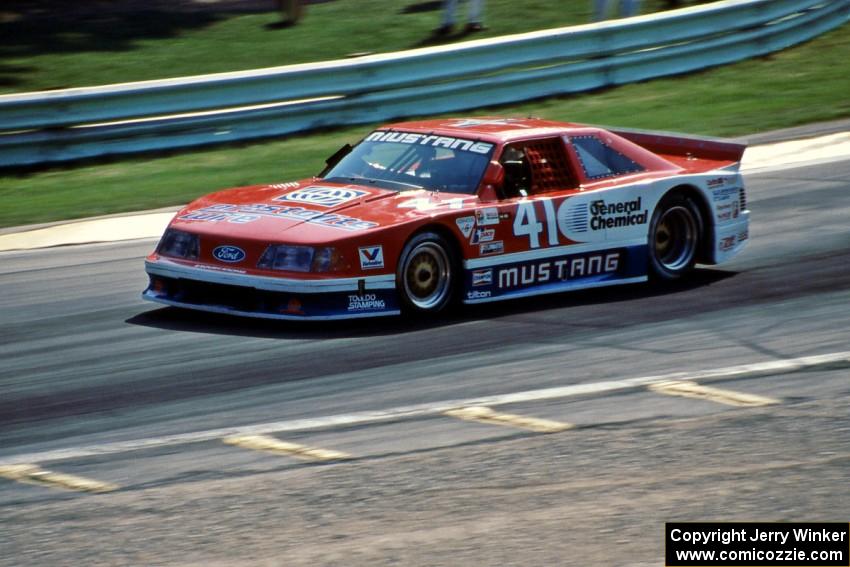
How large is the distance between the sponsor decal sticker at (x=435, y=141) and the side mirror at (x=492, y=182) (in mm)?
155

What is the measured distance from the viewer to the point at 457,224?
8.99m

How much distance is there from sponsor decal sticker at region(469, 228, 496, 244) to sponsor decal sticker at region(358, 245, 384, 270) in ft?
2.47

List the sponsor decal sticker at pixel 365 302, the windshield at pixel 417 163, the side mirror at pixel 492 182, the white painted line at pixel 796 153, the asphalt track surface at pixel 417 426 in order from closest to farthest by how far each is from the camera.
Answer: the asphalt track surface at pixel 417 426 < the sponsor decal sticker at pixel 365 302 < the side mirror at pixel 492 182 < the windshield at pixel 417 163 < the white painted line at pixel 796 153

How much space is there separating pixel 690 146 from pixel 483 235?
2730 mm

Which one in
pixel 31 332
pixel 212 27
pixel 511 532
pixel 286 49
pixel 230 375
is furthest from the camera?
pixel 212 27

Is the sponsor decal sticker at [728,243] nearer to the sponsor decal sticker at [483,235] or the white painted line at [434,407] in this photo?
the sponsor decal sticker at [483,235]

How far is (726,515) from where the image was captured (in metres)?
5.38

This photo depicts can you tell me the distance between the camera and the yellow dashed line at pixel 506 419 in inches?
265

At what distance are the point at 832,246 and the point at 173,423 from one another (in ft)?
22.2

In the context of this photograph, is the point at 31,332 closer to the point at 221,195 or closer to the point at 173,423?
the point at 221,195

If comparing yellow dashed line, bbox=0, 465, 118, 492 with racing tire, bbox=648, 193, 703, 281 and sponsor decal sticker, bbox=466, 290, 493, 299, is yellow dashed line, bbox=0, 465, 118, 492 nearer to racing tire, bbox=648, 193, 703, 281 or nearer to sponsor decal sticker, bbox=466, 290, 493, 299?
sponsor decal sticker, bbox=466, 290, 493, 299

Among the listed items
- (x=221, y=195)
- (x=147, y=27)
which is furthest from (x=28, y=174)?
(x=147, y=27)

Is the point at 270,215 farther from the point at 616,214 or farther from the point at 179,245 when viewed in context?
the point at 616,214

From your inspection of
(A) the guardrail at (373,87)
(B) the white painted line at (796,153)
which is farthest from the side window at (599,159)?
(A) the guardrail at (373,87)
